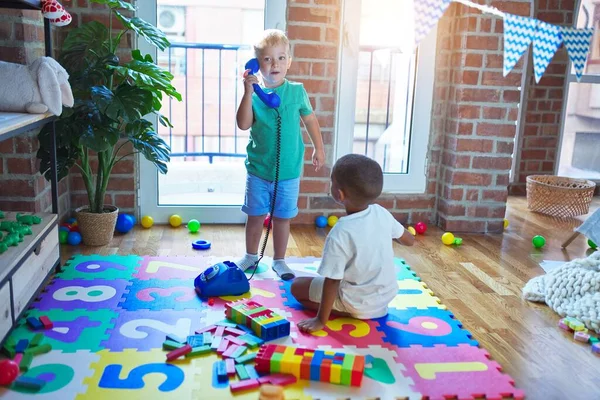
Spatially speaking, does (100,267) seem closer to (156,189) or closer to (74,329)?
(74,329)

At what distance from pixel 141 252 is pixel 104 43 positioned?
39.3 inches

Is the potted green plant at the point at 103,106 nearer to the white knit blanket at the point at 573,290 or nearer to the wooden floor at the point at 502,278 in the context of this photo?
the wooden floor at the point at 502,278

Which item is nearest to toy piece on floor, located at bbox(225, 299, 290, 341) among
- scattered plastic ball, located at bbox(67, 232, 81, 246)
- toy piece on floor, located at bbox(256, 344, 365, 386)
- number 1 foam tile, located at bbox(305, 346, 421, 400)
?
toy piece on floor, located at bbox(256, 344, 365, 386)

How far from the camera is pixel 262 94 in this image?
2254 millimetres

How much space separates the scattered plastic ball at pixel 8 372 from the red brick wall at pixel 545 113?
3.74 metres

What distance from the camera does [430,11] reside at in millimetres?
2090

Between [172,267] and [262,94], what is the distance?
812 millimetres

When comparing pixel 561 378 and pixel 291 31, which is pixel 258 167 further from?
pixel 561 378

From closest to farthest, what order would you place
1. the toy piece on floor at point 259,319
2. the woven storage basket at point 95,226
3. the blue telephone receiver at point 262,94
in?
the toy piece on floor at point 259,319
the blue telephone receiver at point 262,94
the woven storage basket at point 95,226

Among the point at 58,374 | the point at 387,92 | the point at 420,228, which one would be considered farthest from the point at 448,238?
the point at 58,374

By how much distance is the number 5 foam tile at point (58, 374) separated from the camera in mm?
1459

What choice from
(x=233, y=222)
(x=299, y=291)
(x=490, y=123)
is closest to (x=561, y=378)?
(x=299, y=291)

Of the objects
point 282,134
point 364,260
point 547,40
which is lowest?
point 364,260

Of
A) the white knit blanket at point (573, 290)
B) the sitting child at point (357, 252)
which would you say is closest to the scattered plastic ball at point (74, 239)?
the sitting child at point (357, 252)
